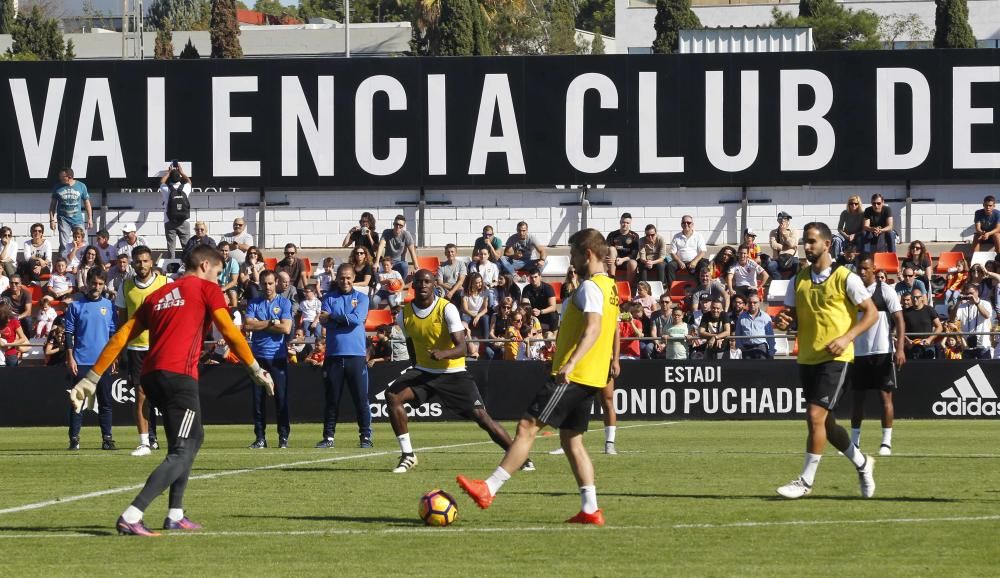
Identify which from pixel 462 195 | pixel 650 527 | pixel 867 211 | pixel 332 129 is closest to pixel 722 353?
pixel 867 211

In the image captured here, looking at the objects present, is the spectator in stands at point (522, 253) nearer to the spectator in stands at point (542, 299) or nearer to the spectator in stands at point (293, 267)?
the spectator in stands at point (542, 299)

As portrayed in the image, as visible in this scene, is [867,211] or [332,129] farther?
[332,129]

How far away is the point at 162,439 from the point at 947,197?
17.1 metres

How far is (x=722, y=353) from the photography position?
81.4ft

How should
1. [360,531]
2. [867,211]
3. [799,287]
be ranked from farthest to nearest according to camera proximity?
[867,211]
[799,287]
[360,531]

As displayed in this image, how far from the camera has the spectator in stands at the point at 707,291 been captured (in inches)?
1005

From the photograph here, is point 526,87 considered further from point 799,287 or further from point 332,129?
point 799,287

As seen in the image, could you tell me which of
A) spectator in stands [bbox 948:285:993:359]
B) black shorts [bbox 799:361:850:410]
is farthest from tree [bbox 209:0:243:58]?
black shorts [bbox 799:361:850:410]

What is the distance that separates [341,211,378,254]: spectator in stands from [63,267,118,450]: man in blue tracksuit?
10202mm

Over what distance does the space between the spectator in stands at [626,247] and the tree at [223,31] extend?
51362 mm

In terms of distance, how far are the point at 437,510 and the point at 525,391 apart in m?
14.4

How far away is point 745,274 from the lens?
26.5 metres

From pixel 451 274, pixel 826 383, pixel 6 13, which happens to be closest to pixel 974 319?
pixel 451 274

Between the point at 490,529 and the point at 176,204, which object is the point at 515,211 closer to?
the point at 176,204
